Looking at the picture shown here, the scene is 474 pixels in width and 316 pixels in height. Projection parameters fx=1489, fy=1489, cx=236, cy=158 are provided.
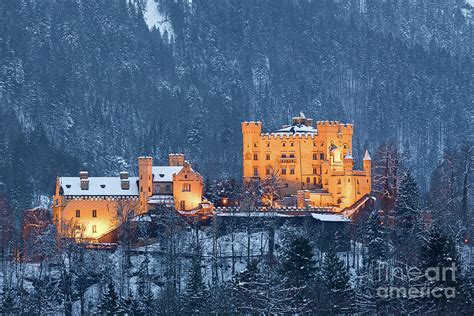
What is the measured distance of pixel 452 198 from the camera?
462ft

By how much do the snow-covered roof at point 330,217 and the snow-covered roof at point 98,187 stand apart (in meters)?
18.2

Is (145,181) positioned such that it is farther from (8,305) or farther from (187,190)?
(8,305)

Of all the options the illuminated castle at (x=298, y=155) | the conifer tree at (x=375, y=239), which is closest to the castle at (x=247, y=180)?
the illuminated castle at (x=298, y=155)

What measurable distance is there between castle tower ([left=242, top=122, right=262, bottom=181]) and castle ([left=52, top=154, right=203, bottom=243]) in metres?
9.68

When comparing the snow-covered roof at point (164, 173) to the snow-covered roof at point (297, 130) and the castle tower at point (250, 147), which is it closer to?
the castle tower at point (250, 147)

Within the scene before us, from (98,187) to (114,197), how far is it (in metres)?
2.14

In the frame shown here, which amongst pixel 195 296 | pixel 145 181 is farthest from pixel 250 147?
pixel 195 296

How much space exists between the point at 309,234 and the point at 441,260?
3404cm

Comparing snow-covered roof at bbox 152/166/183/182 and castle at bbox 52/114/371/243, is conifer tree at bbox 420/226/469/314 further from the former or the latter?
snow-covered roof at bbox 152/166/183/182

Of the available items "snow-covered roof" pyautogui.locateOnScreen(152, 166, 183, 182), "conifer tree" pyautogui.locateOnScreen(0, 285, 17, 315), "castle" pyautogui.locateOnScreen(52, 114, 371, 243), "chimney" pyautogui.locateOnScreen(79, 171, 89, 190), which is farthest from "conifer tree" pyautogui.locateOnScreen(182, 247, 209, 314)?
"chimney" pyautogui.locateOnScreen(79, 171, 89, 190)

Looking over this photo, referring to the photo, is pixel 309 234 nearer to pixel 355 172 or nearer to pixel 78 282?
pixel 355 172

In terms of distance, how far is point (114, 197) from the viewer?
473 feet

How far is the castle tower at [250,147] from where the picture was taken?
15350 cm

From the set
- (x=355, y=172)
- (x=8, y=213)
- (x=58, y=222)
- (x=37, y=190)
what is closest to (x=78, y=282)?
(x=58, y=222)
